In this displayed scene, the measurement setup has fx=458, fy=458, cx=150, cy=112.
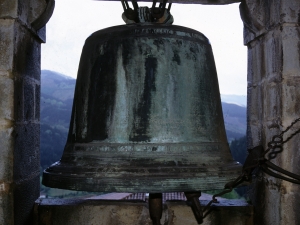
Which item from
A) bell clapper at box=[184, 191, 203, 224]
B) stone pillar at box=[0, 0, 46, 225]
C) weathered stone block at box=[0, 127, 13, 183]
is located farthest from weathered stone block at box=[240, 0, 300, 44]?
weathered stone block at box=[0, 127, 13, 183]

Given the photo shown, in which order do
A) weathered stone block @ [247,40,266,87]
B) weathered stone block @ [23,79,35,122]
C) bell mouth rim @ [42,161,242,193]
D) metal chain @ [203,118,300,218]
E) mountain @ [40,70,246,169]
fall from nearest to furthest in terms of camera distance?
bell mouth rim @ [42,161,242,193] → metal chain @ [203,118,300,218] → weathered stone block @ [23,79,35,122] → weathered stone block @ [247,40,266,87] → mountain @ [40,70,246,169]

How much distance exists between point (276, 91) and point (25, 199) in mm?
1268

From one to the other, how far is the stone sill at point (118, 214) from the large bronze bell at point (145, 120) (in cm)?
76

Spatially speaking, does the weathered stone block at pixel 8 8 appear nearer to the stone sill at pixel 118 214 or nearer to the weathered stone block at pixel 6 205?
the weathered stone block at pixel 6 205

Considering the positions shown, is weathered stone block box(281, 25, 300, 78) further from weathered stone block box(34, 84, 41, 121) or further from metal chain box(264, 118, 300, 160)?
weathered stone block box(34, 84, 41, 121)

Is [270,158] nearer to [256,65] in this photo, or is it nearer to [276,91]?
[276,91]

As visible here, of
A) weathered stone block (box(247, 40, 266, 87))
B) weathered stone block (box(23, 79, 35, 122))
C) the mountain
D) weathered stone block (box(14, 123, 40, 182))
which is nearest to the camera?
weathered stone block (box(14, 123, 40, 182))

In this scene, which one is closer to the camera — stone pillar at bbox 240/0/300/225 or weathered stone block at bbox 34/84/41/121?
stone pillar at bbox 240/0/300/225

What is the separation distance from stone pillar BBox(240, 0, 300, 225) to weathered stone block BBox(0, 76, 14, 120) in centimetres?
117

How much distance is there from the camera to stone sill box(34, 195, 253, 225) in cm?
228

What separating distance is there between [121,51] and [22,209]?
100 centimetres

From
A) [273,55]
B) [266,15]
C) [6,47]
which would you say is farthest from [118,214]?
[266,15]

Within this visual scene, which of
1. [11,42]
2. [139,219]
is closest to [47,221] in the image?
[139,219]

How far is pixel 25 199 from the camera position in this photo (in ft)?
7.07
